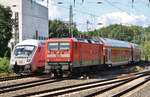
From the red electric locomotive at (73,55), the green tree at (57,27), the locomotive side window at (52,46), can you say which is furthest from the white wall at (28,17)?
the locomotive side window at (52,46)

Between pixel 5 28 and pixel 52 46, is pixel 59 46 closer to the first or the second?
Answer: pixel 52 46

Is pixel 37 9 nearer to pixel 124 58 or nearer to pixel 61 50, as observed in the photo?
pixel 124 58

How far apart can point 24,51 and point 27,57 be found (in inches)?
27.9

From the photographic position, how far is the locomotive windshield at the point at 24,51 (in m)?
31.2

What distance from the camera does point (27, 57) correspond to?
1218 inches

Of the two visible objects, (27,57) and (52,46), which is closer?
(52,46)

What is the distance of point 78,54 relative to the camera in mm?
30859

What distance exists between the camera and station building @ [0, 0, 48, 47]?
3369 inches

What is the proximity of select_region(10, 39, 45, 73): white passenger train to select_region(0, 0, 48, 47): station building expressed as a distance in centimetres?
4939

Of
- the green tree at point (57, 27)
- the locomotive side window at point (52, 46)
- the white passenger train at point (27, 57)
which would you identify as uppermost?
the green tree at point (57, 27)

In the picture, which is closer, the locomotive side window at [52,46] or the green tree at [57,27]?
the locomotive side window at [52,46]

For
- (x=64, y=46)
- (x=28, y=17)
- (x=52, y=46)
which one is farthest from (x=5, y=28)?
(x=64, y=46)

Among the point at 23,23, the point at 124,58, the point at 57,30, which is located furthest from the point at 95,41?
the point at 57,30

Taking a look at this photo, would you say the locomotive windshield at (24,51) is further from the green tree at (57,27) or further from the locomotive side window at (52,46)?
the green tree at (57,27)
